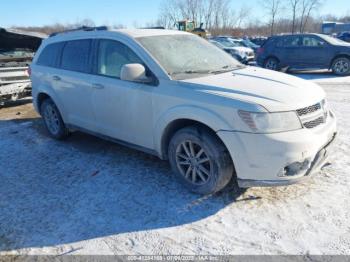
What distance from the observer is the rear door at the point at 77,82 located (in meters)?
4.80

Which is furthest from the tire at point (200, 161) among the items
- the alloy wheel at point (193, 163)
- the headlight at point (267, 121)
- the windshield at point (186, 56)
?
the windshield at point (186, 56)

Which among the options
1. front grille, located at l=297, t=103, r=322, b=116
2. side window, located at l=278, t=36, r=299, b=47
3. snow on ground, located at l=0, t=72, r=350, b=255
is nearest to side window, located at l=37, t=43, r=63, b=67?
snow on ground, located at l=0, t=72, r=350, b=255

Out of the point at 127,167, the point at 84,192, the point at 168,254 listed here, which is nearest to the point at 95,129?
the point at 127,167

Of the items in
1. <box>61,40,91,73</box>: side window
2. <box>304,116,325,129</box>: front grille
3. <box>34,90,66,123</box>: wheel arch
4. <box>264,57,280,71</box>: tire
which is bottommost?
<box>264,57,280,71</box>: tire

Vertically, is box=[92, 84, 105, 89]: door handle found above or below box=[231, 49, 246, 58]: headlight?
above

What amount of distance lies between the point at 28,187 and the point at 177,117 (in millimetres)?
2083

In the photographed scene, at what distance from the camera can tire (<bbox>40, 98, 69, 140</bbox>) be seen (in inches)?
227

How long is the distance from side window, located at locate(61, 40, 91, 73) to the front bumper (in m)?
2.52

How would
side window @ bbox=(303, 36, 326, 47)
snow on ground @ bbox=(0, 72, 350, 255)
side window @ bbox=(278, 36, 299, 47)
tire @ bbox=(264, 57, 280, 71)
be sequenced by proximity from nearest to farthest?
snow on ground @ bbox=(0, 72, 350, 255) < side window @ bbox=(303, 36, 326, 47) < side window @ bbox=(278, 36, 299, 47) < tire @ bbox=(264, 57, 280, 71)

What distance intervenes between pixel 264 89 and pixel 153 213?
169 cm

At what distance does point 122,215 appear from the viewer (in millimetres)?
3453

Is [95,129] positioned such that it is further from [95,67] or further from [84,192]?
[84,192]

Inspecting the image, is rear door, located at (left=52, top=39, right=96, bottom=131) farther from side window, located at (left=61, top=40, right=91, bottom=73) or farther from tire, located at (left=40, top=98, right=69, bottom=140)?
tire, located at (left=40, top=98, right=69, bottom=140)

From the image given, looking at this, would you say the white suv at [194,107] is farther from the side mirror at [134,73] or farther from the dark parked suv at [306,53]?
the dark parked suv at [306,53]
